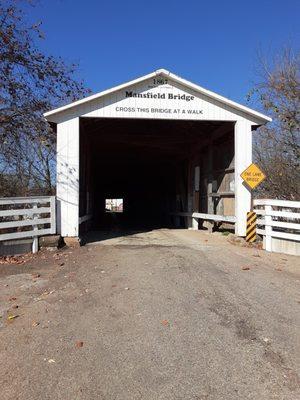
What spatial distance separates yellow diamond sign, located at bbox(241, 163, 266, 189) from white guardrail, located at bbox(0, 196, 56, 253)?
5218mm

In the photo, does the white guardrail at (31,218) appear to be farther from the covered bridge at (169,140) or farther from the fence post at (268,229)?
the fence post at (268,229)

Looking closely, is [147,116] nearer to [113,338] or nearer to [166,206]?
[113,338]

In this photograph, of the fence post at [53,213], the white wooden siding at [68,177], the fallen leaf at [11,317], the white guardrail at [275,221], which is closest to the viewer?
the fallen leaf at [11,317]

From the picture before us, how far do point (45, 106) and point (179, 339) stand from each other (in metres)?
13.6

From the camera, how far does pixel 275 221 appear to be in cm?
1197

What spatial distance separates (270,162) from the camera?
19.3 m

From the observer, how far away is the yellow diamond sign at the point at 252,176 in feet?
42.4

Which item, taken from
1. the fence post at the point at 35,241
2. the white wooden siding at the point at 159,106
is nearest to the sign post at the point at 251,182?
the white wooden siding at the point at 159,106

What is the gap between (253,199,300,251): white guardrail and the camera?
37.6ft

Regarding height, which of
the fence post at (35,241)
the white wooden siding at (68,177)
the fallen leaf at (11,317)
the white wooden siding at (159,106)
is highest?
the white wooden siding at (159,106)

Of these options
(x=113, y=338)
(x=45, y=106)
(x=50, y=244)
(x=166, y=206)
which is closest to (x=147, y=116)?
(x=50, y=244)

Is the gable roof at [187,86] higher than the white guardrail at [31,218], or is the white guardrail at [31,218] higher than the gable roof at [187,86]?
the gable roof at [187,86]

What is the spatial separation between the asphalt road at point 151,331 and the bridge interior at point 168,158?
631cm

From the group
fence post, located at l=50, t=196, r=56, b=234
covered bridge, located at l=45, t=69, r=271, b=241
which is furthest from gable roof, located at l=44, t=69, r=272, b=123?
fence post, located at l=50, t=196, r=56, b=234
